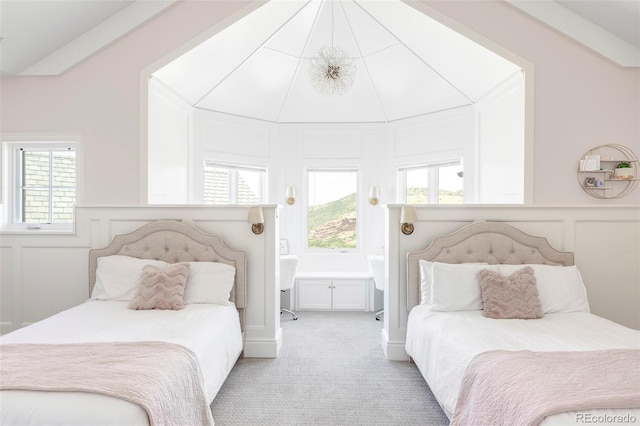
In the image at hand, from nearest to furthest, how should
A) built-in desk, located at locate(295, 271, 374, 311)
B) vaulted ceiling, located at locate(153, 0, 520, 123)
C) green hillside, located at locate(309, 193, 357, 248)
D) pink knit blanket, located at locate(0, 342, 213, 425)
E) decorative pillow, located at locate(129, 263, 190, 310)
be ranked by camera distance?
1. pink knit blanket, located at locate(0, 342, 213, 425)
2. decorative pillow, located at locate(129, 263, 190, 310)
3. vaulted ceiling, located at locate(153, 0, 520, 123)
4. built-in desk, located at locate(295, 271, 374, 311)
5. green hillside, located at locate(309, 193, 357, 248)

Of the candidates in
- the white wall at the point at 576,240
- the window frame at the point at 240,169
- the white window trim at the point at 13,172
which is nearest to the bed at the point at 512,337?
the white wall at the point at 576,240

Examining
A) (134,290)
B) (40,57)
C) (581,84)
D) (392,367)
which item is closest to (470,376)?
(392,367)

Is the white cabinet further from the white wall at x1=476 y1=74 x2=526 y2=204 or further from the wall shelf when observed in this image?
the wall shelf

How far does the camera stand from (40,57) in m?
3.26

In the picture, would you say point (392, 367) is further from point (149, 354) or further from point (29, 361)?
point (29, 361)

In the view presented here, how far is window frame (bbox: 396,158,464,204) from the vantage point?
4.61 m

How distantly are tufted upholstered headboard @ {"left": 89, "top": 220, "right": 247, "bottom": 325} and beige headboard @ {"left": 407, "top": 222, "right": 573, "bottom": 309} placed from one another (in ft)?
4.72

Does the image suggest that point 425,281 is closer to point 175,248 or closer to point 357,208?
point 175,248

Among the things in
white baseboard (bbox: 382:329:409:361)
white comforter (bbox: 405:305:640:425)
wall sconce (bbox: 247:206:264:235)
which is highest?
wall sconce (bbox: 247:206:264:235)

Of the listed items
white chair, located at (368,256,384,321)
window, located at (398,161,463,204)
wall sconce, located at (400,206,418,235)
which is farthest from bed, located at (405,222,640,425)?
window, located at (398,161,463,204)

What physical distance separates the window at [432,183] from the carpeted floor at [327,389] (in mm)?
2188

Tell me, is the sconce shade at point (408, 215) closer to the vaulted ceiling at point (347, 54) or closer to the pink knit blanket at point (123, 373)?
the vaulted ceiling at point (347, 54)

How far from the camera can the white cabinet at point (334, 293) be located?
4.47 m

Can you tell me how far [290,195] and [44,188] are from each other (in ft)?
8.97
